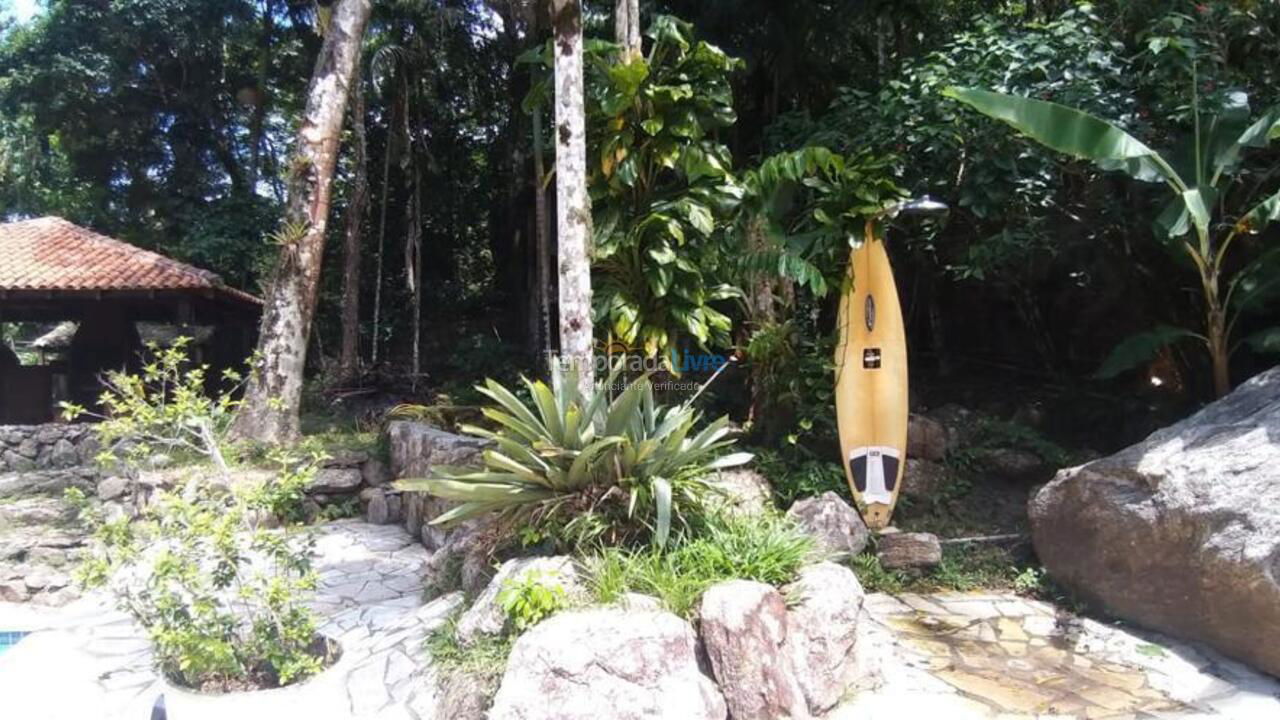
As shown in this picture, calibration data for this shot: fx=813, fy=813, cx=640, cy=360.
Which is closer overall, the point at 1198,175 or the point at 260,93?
the point at 1198,175

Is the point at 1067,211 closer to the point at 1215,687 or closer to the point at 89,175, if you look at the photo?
the point at 1215,687

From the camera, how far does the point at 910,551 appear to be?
588 cm

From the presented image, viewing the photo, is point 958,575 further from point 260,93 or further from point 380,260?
point 260,93

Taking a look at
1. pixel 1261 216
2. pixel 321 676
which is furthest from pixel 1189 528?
pixel 321 676

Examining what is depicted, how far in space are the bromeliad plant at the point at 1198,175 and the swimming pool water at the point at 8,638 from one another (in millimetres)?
7260

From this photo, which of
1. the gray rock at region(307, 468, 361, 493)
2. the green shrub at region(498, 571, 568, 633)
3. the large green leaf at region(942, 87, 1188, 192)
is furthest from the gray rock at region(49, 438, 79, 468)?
the large green leaf at region(942, 87, 1188, 192)

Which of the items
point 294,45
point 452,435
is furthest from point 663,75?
point 294,45

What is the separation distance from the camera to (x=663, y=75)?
6430mm

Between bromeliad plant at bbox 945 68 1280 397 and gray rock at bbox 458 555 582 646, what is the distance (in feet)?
13.2

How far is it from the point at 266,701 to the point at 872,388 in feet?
14.8

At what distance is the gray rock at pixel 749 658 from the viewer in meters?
3.56

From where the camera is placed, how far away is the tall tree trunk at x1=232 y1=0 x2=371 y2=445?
8773mm

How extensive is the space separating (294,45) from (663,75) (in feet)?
40.4

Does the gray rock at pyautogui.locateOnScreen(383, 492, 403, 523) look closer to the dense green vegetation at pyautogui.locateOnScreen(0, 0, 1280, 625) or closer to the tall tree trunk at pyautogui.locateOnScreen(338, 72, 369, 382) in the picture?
the dense green vegetation at pyautogui.locateOnScreen(0, 0, 1280, 625)
